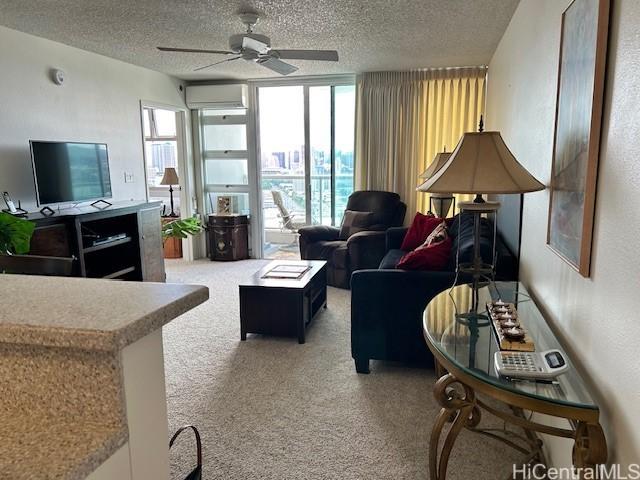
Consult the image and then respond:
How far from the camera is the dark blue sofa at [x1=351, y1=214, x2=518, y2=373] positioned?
2.68 m

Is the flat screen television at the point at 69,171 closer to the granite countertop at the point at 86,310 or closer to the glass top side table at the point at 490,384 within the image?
the granite countertop at the point at 86,310

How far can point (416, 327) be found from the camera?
109 inches

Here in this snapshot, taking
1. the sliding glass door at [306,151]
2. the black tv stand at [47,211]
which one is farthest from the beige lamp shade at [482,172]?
the sliding glass door at [306,151]

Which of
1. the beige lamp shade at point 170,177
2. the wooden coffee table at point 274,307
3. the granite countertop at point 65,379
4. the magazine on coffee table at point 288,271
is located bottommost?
the wooden coffee table at point 274,307

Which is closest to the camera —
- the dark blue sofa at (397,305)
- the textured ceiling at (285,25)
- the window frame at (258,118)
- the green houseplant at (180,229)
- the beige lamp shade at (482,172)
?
the beige lamp shade at (482,172)

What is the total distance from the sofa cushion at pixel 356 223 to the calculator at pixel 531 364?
3970 millimetres

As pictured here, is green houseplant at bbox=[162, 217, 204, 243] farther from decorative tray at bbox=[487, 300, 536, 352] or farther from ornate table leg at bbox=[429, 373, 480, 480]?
ornate table leg at bbox=[429, 373, 480, 480]

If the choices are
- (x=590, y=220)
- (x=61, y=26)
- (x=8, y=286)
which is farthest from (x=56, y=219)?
(x=590, y=220)

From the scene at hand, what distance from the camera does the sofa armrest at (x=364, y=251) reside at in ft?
15.9

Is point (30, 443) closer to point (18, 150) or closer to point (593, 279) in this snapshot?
point (593, 279)

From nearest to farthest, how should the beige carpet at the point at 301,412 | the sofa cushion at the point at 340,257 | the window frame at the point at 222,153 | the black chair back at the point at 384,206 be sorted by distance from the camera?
the beige carpet at the point at 301,412, the sofa cushion at the point at 340,257, the black chair back at the point at 384,206, the window frame at the point at 222,153

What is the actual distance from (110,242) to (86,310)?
3.82 m

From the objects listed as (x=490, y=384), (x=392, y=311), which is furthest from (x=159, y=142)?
(x=490, y=384)

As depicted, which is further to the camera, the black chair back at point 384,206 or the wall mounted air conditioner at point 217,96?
the wall mounted air conditioner at point 217,96
